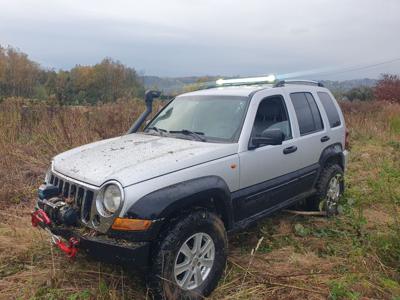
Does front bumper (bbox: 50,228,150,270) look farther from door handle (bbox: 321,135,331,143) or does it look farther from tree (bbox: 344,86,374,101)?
tree (bbox: 344,86,374,101)

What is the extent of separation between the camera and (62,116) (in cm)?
798

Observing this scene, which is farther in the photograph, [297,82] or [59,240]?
[297,82]

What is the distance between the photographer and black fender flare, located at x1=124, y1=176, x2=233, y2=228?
2.62 meters

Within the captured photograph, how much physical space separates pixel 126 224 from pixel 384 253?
2.65m

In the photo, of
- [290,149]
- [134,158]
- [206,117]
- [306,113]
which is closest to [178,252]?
[134,158]

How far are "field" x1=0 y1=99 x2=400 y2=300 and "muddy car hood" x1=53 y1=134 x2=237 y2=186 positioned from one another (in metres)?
0.85

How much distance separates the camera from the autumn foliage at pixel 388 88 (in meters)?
30.3

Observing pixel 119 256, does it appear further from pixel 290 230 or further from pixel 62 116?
pixel 62 116

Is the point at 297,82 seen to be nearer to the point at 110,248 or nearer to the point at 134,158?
the point at 134,158

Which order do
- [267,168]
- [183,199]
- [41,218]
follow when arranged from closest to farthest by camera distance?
[183,199]
[41,218]
[267,168]

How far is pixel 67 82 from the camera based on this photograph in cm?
1122

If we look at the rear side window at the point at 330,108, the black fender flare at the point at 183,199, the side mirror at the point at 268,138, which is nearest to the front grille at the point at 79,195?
the black fender flare at the point at 183,199

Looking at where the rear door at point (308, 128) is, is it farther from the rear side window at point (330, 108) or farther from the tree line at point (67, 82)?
the tree line at point (67, 82)

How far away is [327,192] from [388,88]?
30337 mm
